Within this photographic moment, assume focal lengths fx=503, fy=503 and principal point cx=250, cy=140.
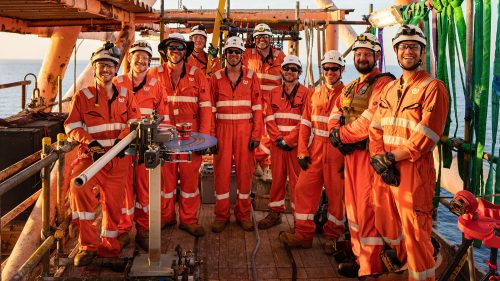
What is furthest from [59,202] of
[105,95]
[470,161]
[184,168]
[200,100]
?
[470,161]

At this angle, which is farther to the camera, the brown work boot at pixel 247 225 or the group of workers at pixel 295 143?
the brown work boot at pixel 247 225

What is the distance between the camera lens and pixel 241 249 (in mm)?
→ 5391

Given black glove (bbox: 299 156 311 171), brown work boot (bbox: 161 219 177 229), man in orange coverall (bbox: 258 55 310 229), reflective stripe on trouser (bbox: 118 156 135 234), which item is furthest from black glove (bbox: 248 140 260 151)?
reflective stripe on trouser (bbox: 118 156 135 234)

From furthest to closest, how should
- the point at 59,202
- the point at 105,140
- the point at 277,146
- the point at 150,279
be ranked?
the point at 277,146, the point at 105,140, the point at 59,202, the point at 150,279

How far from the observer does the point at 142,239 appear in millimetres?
5395

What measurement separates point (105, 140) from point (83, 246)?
1.04 meters

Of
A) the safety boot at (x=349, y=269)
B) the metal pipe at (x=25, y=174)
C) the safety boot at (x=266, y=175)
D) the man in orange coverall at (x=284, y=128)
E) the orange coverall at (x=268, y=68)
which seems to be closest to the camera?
the metal pipe at (x=25, y=174)

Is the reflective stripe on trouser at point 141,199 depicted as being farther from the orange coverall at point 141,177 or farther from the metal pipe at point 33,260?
the metal pipe at point 33,260

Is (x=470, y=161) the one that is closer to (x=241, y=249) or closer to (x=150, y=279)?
(x=241, y=249)

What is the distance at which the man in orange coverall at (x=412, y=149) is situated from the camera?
12.6 feet

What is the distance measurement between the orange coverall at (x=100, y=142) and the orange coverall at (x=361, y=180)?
83.3 inches

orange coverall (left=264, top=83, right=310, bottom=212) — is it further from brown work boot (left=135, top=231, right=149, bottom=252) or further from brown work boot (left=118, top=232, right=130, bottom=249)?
brown work boot (left=118, top=232, right=130, bottom=249)

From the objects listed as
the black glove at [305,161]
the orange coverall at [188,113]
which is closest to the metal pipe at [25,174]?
the orange coverall at [188,113]

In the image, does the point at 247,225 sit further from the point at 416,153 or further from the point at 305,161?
the point at 416,153
